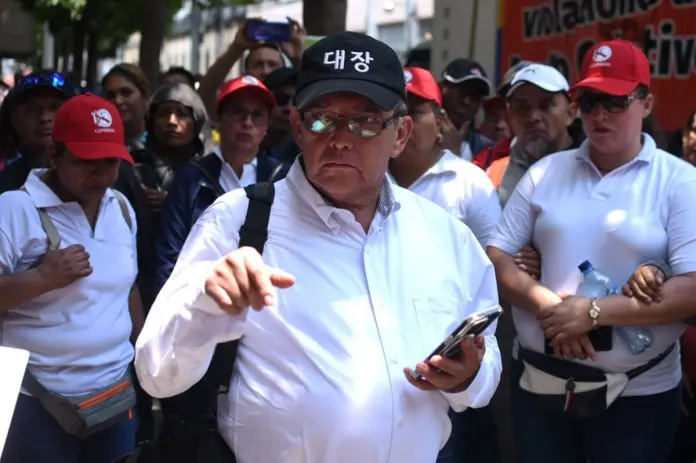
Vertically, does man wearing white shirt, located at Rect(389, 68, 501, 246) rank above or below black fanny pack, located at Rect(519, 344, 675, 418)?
above

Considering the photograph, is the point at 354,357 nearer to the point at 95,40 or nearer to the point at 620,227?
the point at 620,227

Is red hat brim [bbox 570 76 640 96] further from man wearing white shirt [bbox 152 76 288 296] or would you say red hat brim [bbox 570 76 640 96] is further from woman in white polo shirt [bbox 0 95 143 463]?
woman in white polo shirt [bbox 0 95 143 463]

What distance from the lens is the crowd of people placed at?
2.24 m

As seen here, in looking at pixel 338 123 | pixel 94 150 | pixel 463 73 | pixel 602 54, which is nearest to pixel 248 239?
pixel 338 123

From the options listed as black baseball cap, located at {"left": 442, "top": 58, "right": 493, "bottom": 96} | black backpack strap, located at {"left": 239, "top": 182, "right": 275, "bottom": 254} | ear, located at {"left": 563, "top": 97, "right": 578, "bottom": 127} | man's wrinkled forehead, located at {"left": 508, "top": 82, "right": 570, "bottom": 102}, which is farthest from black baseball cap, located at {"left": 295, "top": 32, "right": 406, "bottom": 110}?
black baseball cap, located at {"left": 442, "top": 58, "right": 493, "bottom": 96}

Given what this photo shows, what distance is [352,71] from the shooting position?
234cm

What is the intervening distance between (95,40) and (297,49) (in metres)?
16.0

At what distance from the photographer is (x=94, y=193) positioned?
138 inches

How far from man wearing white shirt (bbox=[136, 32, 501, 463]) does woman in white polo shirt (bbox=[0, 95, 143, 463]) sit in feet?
3.82

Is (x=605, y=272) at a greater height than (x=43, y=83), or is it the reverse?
(x=43, y=83)

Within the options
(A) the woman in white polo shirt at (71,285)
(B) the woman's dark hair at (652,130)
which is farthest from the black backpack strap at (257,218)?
(B) the woman's dark hair at (652,130)

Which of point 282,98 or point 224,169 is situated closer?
point 224,169

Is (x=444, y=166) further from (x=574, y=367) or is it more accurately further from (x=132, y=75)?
(x=132, y=75)

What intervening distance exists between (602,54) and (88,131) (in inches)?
78.6
